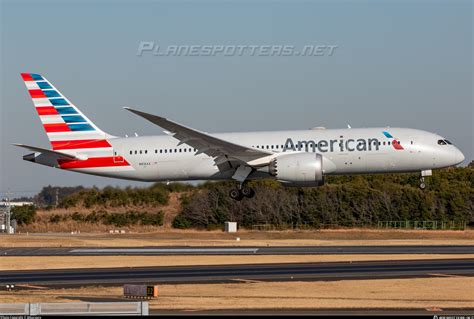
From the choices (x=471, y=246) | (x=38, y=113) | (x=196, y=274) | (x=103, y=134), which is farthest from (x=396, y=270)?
(x=38, y=113)

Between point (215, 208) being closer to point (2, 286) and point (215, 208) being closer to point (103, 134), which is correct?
point (103, 134)

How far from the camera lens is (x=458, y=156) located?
155ft

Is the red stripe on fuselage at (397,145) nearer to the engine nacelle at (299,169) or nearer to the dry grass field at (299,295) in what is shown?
the engine nacelle at (299,169)

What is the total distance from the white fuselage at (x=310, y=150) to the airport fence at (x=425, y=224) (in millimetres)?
16921

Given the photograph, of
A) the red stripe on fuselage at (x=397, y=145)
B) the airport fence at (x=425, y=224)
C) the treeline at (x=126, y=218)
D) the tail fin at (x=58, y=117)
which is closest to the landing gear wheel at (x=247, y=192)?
the red stripe on fuselage at (x=397, y=145)

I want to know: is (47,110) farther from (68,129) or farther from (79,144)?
(79,144)

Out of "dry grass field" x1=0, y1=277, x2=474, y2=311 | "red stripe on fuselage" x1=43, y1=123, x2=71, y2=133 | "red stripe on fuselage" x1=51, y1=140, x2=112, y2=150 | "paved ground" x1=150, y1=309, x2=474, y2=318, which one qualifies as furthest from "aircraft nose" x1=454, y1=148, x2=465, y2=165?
"paved ground" x1=150, y1=309, x2=474, y2=318

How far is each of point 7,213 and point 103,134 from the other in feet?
74.6

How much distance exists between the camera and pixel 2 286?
32.6 metres

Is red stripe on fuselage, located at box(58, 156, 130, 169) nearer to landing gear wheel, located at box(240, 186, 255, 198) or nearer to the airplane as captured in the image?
the airplane

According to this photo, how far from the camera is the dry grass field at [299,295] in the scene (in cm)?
2645

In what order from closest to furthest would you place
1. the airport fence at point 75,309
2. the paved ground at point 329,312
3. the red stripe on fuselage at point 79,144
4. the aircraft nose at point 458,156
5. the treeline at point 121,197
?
1. the airport fence at point 75,309
2. the paved ground at point 329,312
3. the aircraft nose at point 458,156
4. the red stripe on fuselage at point 79,144
5. the treeline at point 121,197

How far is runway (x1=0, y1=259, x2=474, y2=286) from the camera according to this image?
33.2 meters

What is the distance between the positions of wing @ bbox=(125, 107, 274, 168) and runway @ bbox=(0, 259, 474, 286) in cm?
1019
